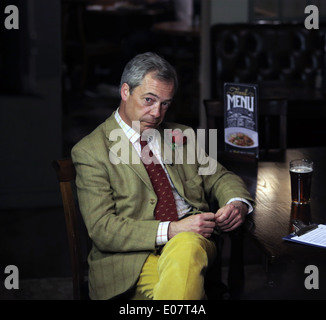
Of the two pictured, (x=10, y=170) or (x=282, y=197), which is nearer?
(x=282, y=197)

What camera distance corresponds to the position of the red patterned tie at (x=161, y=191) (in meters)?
2.30

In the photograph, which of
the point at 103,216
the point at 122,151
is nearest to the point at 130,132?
the point at 122,151

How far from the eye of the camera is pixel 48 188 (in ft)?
15.1

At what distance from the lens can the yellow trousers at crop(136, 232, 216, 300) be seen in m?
1.87

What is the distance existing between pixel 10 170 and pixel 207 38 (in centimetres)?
208

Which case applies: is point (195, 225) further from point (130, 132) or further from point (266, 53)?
point (266, 53)

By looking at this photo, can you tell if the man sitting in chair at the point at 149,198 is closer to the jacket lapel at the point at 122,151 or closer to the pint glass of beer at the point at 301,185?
the jacket lapel at the point at 122,151

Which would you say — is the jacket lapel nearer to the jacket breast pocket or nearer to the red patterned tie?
the red patterned tie

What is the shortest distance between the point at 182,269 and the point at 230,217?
0.36 metres

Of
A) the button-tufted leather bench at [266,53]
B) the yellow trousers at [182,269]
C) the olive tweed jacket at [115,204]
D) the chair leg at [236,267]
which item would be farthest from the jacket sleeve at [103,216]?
the button-tufted leather bench at [266,53]

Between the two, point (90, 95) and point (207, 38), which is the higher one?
point (207, 38)

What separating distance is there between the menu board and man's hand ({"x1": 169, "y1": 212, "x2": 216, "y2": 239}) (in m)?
0.78
